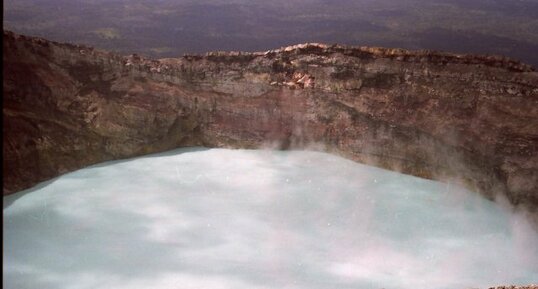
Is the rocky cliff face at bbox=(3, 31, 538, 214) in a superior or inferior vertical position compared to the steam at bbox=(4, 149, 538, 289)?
superior

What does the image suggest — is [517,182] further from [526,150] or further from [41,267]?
[41,267]

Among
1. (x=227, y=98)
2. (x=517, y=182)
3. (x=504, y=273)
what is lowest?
(x=504, y=273)

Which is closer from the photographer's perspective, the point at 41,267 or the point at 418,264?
the point at 41,267

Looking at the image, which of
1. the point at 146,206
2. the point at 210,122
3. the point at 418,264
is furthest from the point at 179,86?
the point at 418,264

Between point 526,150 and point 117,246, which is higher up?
point 526,150

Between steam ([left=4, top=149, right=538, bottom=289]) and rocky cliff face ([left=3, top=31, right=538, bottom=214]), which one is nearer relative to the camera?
steam ([left=4, top=149, right=538, bottom=289])
